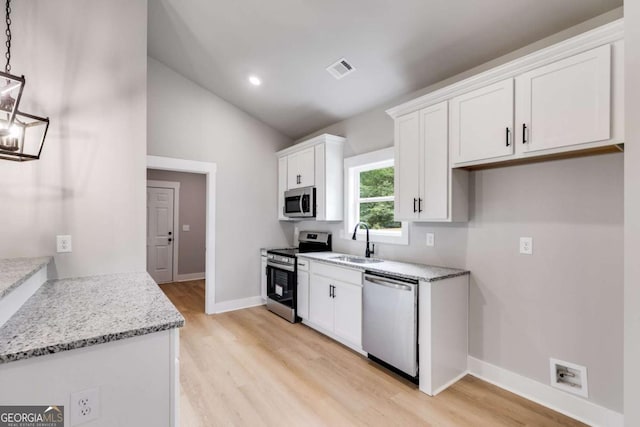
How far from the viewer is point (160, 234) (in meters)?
6.04

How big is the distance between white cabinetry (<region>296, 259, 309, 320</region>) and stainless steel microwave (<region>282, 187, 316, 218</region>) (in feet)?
2.18

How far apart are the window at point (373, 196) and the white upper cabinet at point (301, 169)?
47cm

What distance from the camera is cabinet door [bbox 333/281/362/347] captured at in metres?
2.95

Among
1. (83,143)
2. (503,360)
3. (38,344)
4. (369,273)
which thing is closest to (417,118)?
(369,273)

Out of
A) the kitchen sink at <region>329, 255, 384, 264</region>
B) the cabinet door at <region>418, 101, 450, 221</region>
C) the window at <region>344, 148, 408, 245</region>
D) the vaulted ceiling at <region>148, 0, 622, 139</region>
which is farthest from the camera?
the window at <region>344, 148, 408, 245</region>

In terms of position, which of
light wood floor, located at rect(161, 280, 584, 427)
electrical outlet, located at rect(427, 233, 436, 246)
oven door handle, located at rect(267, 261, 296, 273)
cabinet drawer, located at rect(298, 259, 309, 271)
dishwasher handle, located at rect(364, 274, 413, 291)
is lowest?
light wood floor, located at rect(161, 280, 584, 427)

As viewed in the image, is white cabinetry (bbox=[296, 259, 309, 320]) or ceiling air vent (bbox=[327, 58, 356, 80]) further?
white cabinetry (bbox=[296, 259, 309, 320])

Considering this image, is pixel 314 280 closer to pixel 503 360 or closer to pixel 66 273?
pixel 503 360

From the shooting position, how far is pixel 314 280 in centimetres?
354

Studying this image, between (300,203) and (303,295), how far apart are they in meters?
1.21

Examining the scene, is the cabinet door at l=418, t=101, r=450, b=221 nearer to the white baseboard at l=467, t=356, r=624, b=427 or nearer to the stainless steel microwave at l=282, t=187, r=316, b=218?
the white baseboard at l=467, t=356, r=624, b=427

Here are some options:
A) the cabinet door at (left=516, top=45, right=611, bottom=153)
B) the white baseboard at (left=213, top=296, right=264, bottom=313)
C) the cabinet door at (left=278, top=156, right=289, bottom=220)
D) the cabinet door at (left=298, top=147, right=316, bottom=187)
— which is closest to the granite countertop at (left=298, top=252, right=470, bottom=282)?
the cabinet door at (left=516, top=45, right=611, bottom=153)

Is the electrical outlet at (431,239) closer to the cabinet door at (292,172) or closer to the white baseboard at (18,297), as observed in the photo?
the cabinet door at (292,172)

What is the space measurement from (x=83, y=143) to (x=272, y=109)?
250 centimetres
